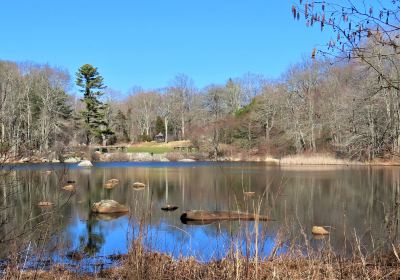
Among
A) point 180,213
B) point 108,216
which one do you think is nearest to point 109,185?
point 108,216

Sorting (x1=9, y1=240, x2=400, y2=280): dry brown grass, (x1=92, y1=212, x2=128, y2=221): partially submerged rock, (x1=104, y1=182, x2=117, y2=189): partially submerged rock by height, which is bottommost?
(x1=92, y1=212, x2=128, y2=221): partially submerged rock

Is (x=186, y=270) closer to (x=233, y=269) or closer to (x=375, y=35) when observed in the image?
(x=233, y=269)

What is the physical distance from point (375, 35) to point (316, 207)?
13.3 metres

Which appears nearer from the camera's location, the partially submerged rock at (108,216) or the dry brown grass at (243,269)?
the dry brown grass at (243,269)

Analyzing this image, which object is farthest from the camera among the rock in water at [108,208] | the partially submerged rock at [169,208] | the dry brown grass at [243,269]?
the partially submerged rock at [169,208]

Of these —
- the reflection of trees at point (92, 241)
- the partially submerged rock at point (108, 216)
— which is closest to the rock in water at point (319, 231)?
the reflection of trees at point (92, 241)

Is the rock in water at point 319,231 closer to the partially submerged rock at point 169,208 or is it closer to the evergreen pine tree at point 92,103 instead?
the partially submerged rock at point 169,208

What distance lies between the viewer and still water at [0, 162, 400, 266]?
5.58m

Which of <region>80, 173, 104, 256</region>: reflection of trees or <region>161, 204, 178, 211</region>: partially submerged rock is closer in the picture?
<region>80, 173, 104, 256</region>: reflection of trees

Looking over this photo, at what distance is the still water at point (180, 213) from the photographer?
558 cm

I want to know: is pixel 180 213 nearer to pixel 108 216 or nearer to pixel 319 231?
pixel 108 216

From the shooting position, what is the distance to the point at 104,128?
58.5 m

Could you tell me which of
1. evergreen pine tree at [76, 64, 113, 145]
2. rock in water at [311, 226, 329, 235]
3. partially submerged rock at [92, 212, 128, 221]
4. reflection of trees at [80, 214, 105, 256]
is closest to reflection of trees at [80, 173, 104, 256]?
reflection of trees at [80, 214, 105, 256]

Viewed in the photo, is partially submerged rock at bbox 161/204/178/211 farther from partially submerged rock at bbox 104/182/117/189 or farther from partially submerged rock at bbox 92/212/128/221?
partially submerged rock at bbox 104/182/117/189
